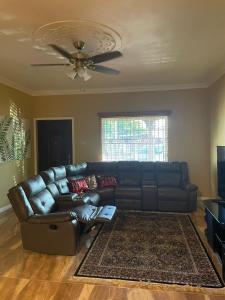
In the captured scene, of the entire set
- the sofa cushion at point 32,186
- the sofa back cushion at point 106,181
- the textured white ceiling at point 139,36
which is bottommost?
the sofa back cushion at point 106,181

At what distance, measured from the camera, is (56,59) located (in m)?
3.88

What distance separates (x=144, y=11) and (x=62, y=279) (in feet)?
9.94

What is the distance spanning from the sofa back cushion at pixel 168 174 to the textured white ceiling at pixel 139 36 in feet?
6.52

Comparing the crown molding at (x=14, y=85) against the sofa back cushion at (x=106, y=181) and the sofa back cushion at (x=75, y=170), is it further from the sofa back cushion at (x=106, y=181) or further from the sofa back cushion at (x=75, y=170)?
the sofa back cushion at (x=106, y=181)

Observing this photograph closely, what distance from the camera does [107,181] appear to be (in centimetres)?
545

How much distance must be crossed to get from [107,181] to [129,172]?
626 millimetres

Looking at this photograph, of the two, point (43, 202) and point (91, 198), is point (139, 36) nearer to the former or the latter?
point (43, 202)

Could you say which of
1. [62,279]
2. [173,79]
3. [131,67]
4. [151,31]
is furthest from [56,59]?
[62,279]

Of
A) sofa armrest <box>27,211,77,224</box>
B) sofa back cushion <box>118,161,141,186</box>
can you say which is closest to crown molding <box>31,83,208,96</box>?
sofa back cushion <box>118,161,141,186</box>

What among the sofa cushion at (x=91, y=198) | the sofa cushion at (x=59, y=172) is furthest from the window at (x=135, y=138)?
the sofa cushion at (x=91, y=198)

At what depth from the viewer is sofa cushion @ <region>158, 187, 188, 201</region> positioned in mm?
4934

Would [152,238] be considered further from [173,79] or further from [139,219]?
[173,79]

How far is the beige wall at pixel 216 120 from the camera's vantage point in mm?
4703

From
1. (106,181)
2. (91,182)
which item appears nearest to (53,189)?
(91,182)
